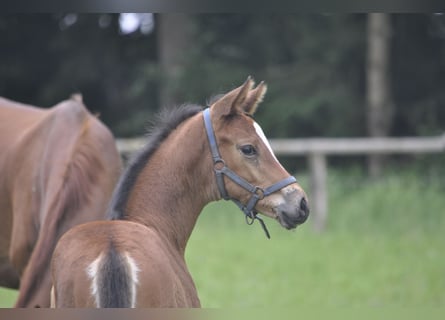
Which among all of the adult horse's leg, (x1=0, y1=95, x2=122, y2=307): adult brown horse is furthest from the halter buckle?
the adult horse's leg

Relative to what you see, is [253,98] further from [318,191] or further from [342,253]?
[318,191]

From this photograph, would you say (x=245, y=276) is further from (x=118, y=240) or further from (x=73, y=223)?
(x=118, y=240)

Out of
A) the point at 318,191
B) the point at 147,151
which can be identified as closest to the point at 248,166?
the point at 147,151

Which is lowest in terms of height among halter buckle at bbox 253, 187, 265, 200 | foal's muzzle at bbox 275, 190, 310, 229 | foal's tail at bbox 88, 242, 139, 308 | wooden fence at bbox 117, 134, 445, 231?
foal's tail at bbox 88, 242, 139, 308

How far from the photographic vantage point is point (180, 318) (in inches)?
91.6

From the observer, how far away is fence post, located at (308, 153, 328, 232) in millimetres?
9516

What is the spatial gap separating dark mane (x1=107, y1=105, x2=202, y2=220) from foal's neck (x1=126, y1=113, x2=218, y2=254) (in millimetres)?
28

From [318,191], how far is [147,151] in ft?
21.4

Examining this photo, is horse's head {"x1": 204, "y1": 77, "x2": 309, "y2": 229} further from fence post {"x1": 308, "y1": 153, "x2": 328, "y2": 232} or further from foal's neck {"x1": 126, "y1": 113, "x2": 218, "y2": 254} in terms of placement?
fence post {"x1": 308, "y1": 153, "x2": 328, "y2": 232}

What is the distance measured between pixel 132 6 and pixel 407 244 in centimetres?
694

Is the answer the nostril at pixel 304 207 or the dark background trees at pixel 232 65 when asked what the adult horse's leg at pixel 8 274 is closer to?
the nostril at pixel 304 207

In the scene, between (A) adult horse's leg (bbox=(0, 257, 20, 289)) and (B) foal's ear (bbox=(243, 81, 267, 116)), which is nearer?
(B) foal's ear (bbox=(243, 81, 267, 116))

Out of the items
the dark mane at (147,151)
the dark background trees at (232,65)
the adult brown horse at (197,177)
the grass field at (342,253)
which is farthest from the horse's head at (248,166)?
the dark background trees at (232,65)

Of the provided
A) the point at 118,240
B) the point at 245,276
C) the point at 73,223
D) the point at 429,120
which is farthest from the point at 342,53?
the point at 118,240
